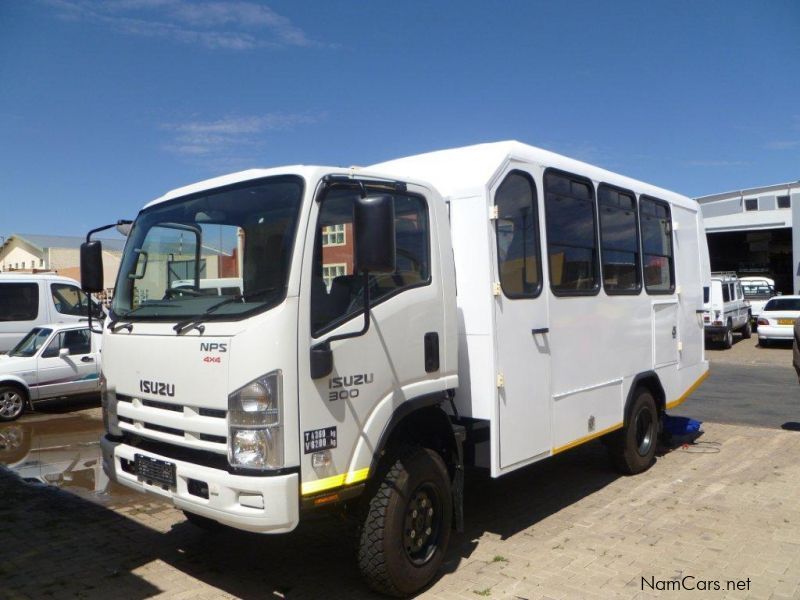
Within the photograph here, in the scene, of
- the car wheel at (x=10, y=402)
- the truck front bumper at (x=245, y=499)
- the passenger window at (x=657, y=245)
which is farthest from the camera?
the car wheel at (x=10, y=402)

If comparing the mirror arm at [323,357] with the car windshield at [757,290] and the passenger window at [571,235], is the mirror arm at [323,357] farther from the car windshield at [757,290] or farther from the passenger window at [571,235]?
the car windshield at [757,290]

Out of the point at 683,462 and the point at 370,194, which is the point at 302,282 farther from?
the point at 683,462

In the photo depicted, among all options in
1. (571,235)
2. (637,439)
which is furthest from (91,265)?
(637,439)

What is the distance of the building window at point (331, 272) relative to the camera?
4008 millimetres

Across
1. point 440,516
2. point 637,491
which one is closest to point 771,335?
point 637,491

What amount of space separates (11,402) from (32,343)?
1.32 m

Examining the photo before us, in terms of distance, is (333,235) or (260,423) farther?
(333,235)

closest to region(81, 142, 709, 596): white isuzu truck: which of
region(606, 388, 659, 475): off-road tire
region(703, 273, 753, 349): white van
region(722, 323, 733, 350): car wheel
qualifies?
region(606, 388, 659, 475): off-road tire

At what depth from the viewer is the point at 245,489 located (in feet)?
12.1

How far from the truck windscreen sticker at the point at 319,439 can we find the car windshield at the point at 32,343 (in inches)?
393

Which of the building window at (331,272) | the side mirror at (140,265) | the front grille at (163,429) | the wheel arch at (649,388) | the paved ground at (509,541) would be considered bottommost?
the paved ground at (509,541)

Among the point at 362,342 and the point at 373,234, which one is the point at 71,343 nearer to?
the point at 362,342

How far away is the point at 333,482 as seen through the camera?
3.91 metres

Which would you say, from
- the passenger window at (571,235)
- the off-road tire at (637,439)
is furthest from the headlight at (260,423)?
the off-road tire at (637,439)
